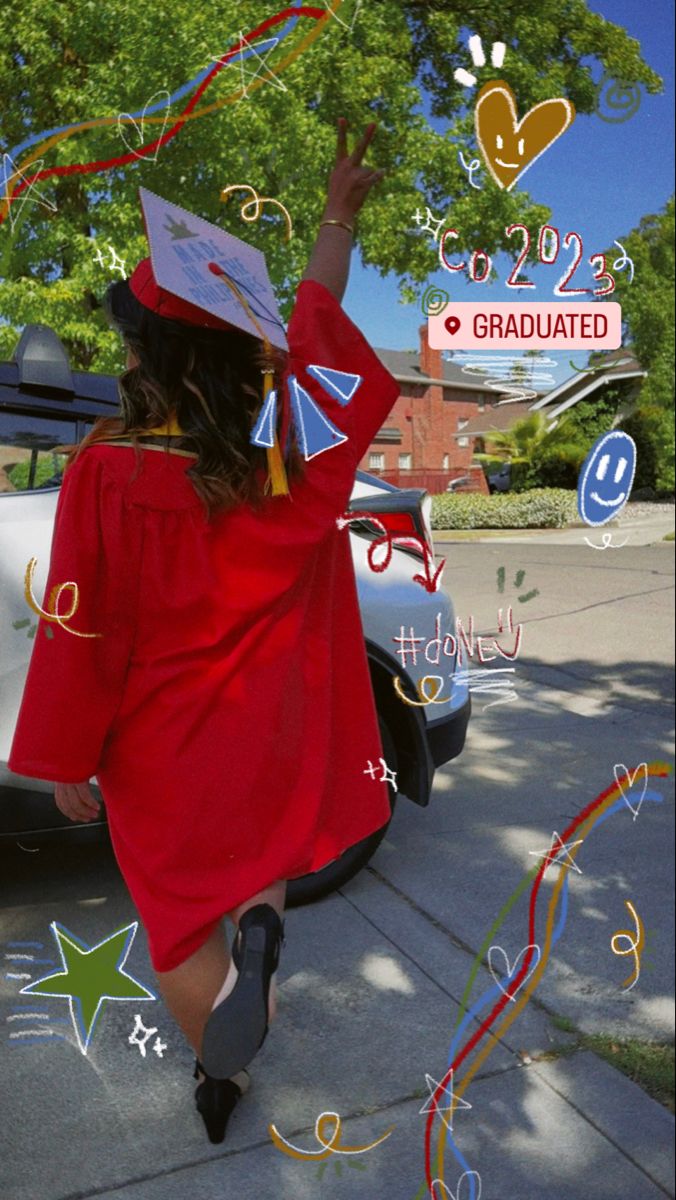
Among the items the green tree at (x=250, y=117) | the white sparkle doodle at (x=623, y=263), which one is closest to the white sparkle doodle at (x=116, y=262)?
the green tree at (x=250, y=117)

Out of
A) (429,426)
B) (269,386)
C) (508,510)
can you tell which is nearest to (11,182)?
(269,386)

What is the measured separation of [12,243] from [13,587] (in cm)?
61

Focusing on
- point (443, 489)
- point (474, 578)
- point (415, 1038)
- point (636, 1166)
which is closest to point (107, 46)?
point (443, 489)

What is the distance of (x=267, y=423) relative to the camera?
4.46 ft

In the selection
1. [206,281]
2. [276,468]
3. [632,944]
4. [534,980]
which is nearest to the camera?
[206,281]

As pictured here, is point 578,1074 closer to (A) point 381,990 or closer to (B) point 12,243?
(A) point 381,990

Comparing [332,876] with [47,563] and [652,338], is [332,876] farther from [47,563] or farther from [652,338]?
[652,338]

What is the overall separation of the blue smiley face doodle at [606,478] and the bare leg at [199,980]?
86 centimetres

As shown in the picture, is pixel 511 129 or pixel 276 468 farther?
pixel 511 129

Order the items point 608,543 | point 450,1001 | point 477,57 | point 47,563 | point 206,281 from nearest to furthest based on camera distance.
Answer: point 206,281
point 477,57
point 47,563
point 608,543
point 450,1001

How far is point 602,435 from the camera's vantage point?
1.67 metres

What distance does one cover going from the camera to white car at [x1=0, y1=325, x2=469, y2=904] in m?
1.56

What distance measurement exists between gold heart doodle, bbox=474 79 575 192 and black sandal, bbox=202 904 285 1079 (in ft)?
3.75

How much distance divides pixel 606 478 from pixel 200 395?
2.22ft
